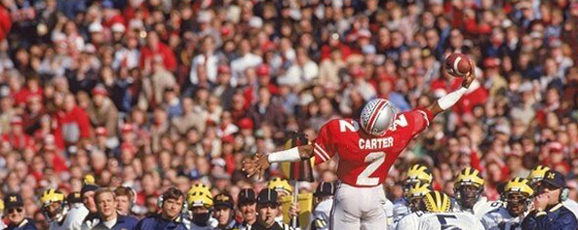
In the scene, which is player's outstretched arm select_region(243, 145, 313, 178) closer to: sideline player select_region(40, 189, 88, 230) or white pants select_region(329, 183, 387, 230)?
white pants select_region(329, 183, 387, 230)

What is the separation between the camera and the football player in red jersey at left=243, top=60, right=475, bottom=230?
710 inches

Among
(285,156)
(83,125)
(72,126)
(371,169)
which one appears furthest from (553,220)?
(72,126)

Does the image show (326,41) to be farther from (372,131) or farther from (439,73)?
(372,131)

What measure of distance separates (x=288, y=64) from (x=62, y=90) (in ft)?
11.6

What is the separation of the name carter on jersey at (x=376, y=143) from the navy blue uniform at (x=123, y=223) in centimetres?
399

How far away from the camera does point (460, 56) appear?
18.8 meters

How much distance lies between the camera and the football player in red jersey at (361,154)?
18031 mm

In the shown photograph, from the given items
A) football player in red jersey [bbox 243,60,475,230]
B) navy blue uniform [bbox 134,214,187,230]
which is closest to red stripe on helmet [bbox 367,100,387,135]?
football player in red jersey [bbox 243,60,475,230]

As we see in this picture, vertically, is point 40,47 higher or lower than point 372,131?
higher

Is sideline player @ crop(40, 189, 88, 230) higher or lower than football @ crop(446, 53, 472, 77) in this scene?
lower

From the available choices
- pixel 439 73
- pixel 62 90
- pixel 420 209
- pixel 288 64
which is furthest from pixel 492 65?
pixel 420 209

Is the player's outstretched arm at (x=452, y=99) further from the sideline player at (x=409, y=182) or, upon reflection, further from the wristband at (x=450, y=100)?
the sideline player at (x=409, y=182)

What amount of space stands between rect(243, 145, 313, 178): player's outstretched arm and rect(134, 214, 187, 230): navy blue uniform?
8.96 ft

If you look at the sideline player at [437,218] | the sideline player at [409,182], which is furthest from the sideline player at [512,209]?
the sideline player at [437,218]
